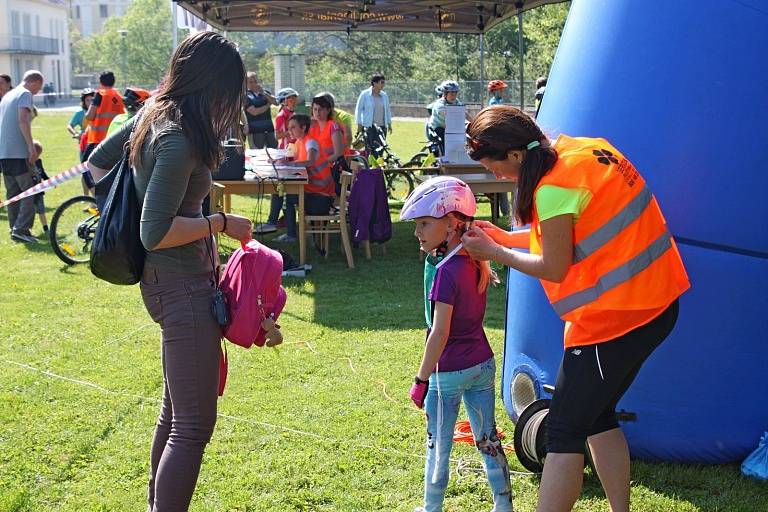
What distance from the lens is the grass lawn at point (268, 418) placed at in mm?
4309

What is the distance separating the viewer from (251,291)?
3.36m

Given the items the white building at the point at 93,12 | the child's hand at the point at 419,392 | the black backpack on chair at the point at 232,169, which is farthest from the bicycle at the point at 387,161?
the white building at the point at 93,12

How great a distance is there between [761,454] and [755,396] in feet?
0.91

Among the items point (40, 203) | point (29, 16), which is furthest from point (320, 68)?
point (40, 203)

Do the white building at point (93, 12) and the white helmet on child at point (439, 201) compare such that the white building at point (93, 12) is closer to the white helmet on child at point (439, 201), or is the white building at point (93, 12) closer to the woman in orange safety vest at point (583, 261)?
the white helmet on child at point (439, 201)

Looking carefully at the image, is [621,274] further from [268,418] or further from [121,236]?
[268,418]

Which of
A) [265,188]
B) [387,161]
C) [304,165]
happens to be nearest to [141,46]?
[387,161]

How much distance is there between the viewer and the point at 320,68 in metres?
57.2

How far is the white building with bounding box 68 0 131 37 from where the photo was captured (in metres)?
131

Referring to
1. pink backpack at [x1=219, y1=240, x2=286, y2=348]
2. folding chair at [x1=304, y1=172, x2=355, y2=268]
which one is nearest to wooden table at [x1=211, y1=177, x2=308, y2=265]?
folding chair at [x1=304, y1=172, x2=355, y2=268]

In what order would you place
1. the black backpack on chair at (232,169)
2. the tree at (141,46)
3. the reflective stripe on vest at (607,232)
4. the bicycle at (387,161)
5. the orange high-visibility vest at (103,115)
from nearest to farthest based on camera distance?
the reflective stripe on vest at (607,232), the black backpack on chair at (232,169), the orange high-visibility vest at (103,115), the bicycle at (387,161), the tree at (141,46)

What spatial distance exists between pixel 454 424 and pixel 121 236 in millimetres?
1530

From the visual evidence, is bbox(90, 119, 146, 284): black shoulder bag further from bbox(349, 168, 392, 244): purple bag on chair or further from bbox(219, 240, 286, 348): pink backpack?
bbox(349, 168, 392, 244): purple bag on chair

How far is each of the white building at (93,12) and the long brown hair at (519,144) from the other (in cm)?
13677
